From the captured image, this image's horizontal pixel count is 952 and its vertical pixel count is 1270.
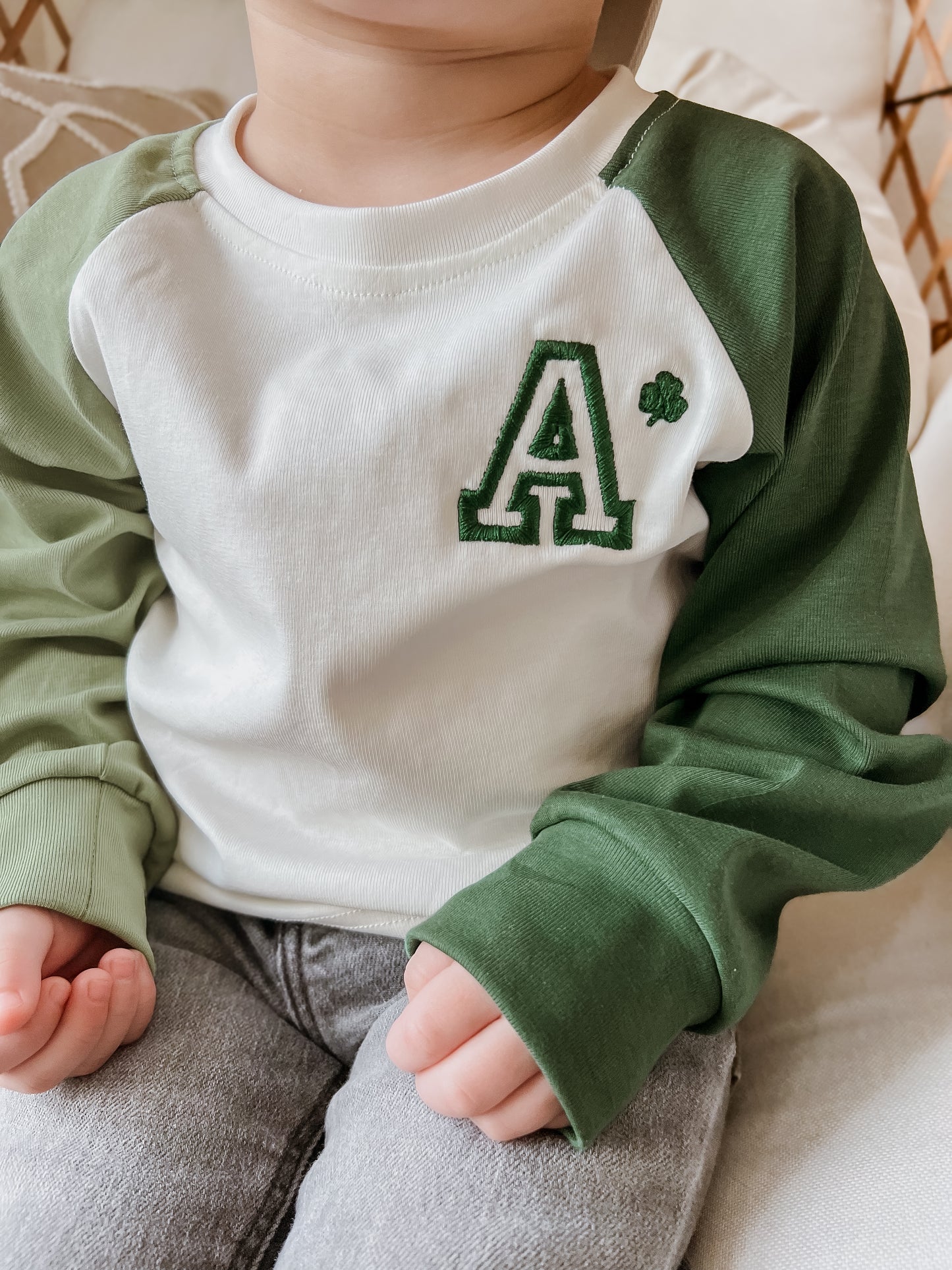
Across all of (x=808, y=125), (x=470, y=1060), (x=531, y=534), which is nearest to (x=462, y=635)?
(x=531, y=534)

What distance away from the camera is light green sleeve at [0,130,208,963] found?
20.1 inches

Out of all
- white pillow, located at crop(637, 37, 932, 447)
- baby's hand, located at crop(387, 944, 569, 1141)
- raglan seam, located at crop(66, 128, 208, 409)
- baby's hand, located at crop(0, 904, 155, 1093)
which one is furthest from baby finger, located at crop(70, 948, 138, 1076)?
white pillow, located at crop(637, 37, 932, 447)

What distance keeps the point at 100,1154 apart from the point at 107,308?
0.38m

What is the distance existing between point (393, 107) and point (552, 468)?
0.18 metres

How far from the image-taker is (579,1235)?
15.9 inches

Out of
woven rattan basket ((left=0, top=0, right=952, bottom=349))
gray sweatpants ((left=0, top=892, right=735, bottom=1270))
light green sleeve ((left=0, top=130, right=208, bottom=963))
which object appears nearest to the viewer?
gray sweatpants ((left=0, top=892, right=735, bottom=1270))

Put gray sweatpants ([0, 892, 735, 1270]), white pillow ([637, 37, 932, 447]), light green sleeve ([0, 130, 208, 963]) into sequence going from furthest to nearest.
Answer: white pillow ([637, 37, 932, 447]) → light green sleeve ([0, 130, 208, 963]) → gray sweatpants ([0, 892, 735, 1270])

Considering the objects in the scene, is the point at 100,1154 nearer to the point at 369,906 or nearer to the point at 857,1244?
the point at 369,906

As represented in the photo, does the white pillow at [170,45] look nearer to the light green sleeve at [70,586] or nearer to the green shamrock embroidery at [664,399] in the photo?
the light green sleeve at [70,586]

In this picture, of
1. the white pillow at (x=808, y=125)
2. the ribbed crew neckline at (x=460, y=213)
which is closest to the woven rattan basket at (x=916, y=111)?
the white pillow at (x=808, y=125)

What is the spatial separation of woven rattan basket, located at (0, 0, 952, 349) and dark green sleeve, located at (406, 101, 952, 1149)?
57 cm

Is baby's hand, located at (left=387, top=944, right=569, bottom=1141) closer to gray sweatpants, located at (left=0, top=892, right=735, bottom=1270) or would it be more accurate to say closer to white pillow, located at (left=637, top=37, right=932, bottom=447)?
gray sweatpants, located at (left=0, top=892, right=735, bottom=1270)

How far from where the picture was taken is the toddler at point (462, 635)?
428 millimetres

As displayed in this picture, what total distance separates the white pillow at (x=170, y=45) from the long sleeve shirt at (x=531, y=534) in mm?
416
